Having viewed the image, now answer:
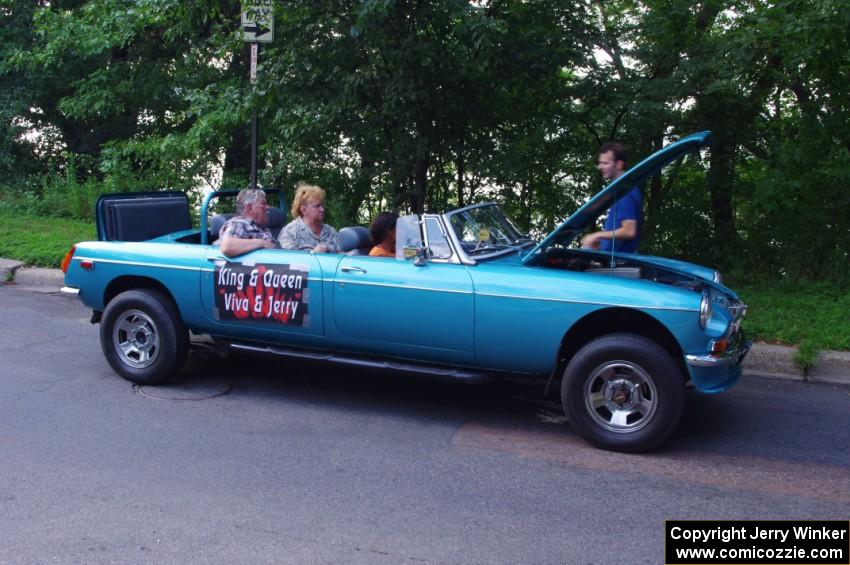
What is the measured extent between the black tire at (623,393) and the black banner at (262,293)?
1.93 metres

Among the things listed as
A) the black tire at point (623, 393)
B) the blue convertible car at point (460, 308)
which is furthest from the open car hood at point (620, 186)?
the black tire at point (623, 393)

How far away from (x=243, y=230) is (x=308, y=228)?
530 mm

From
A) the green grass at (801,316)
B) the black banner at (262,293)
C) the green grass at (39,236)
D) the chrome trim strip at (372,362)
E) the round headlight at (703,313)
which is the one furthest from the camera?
the green grass at (39,236)

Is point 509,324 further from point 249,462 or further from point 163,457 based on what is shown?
point 163,457

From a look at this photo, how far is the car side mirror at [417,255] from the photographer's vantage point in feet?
18.7

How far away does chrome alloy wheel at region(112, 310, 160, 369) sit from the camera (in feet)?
21.5

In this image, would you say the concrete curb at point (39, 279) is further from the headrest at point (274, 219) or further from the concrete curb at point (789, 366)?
the concrete curb at point (789, 366)

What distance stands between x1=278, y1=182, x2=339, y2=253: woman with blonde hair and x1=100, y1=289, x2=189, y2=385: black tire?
40.3 inches

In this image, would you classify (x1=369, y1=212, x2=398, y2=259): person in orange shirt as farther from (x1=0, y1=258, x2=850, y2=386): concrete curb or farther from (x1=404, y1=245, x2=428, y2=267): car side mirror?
(x1=0, y1=258, x2=850, y2=386): concrete curb

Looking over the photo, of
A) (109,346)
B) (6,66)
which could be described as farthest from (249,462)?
(6,66)

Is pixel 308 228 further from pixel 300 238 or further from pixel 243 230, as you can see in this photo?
pixel 243 230

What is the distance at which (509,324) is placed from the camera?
543 centimetres

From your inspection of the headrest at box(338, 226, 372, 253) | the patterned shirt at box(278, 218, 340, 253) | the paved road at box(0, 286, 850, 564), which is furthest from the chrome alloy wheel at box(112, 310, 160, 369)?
the headrest at box(338, 226, 372, 253)

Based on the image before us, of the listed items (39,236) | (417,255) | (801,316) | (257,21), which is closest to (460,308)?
(417,255)
